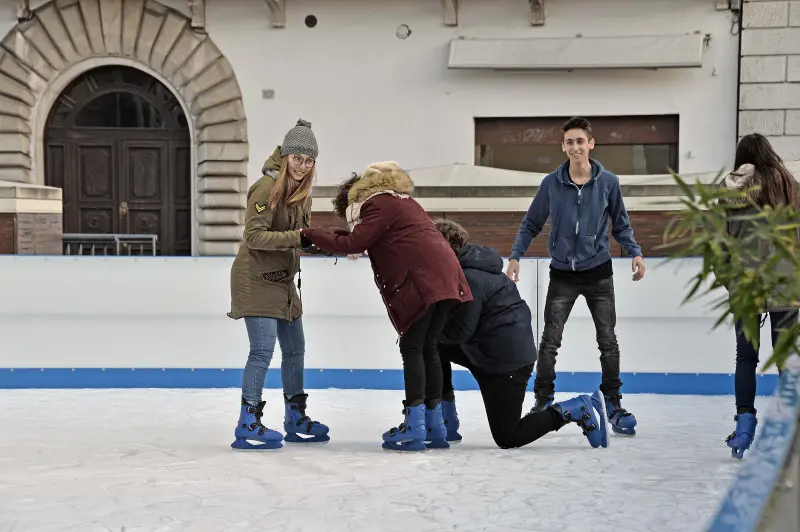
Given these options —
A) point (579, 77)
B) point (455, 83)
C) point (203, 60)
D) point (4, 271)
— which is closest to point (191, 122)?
point (203, 60)

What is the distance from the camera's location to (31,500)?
3.54 m

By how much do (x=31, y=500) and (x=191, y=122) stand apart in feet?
31.9

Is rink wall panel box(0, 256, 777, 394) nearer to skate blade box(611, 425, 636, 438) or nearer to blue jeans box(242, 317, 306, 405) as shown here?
skate blade box(611, 425, 636, 438)

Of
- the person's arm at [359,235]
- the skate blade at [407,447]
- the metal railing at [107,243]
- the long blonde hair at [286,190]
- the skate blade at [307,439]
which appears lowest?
the skate blade at [307,439]

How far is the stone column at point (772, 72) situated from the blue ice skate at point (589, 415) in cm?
834

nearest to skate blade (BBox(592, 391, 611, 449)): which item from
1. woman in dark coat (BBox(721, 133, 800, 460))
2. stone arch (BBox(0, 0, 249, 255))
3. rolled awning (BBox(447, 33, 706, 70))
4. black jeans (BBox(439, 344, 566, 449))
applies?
black jeans (BBox(439, 344, 566, 449))

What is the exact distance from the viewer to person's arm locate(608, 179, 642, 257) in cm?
479

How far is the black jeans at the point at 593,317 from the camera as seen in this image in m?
4.79

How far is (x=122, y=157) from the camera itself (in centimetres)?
1316

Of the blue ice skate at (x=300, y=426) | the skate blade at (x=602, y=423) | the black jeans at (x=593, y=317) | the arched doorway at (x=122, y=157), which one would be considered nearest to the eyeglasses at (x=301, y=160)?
the blue ice skate at (x=300, y=426)

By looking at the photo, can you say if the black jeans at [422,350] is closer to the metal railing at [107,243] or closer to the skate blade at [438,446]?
the skate blade at [438,446]

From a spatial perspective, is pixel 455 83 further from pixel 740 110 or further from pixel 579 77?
pixel 740 110

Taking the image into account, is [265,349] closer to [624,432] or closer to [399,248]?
[399,248]

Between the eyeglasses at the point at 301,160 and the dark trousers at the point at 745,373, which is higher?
the eyeglasses at the point at 301,160
